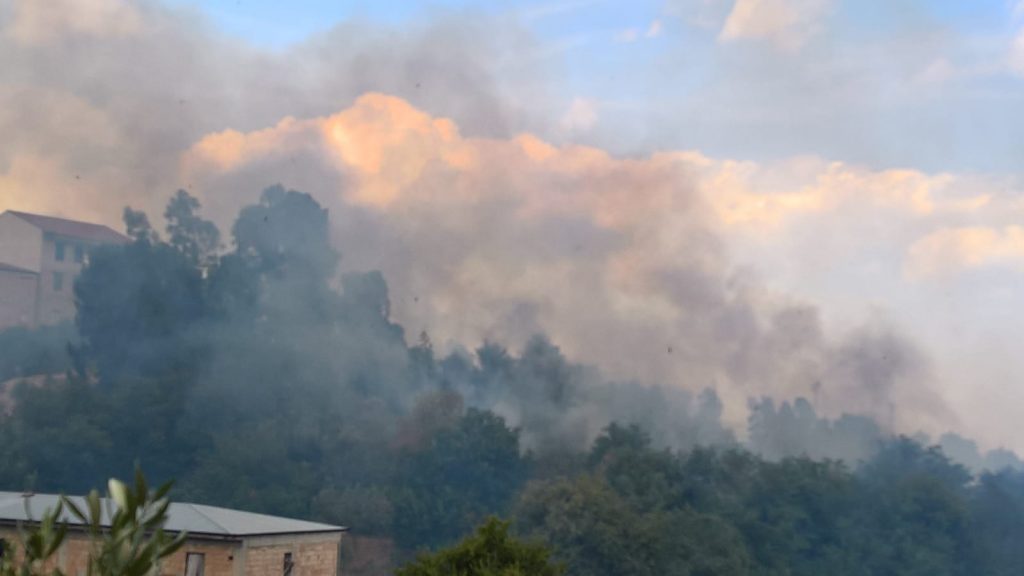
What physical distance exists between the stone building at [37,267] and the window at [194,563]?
7845 centimetres

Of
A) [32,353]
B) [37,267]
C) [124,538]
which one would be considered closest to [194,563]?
[124,538]

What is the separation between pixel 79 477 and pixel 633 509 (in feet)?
116

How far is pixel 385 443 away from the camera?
79062 millimetres

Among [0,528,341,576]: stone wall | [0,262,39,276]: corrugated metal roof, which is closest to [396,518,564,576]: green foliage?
[0,528,341,576]: stone wall

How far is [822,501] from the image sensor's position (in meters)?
75.6

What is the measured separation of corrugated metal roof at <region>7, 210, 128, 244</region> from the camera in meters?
106

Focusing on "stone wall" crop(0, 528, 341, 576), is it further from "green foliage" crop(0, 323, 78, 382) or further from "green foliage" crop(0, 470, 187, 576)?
"green foliage" crop(0, 323, 78, 382)

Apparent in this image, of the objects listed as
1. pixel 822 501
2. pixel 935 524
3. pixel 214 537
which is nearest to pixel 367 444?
pixel 822 501

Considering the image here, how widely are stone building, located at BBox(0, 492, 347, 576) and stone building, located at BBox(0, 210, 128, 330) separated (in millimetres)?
75845

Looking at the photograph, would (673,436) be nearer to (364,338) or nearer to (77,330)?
(364,338)

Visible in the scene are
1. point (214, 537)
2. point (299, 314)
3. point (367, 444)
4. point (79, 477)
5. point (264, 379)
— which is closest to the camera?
point (214, 537)

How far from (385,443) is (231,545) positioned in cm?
4995

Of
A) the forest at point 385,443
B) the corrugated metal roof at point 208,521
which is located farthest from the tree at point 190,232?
the corrugated metal roof at point 208,521

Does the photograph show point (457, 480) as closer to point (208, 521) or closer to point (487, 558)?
point (208, 521)
